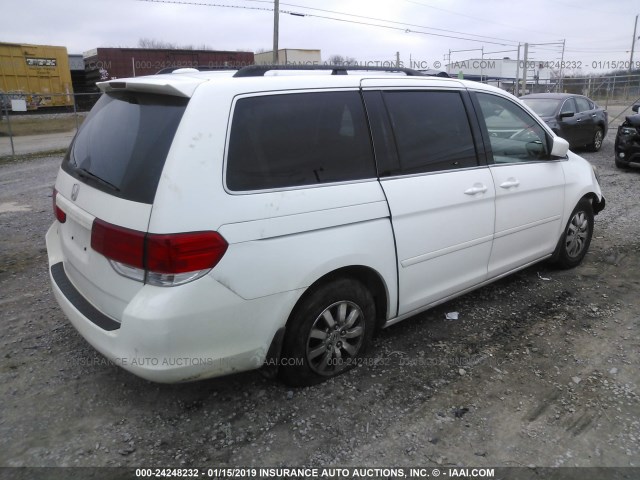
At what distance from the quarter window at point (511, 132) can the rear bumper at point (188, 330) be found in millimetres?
2203

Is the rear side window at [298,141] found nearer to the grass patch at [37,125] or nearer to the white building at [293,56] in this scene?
the grass patch at [37,125]

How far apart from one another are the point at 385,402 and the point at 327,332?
0.53 m

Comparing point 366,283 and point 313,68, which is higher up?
point 313,68

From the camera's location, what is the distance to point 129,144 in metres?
2.56

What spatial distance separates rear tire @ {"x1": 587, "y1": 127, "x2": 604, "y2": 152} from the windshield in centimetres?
182

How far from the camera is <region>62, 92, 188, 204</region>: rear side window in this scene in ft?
7.78

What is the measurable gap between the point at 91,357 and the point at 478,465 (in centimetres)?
247

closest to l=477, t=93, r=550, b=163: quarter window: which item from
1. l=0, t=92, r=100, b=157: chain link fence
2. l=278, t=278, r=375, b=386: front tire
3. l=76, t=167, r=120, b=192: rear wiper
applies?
l=278, t=278, r=375, b=386: front tire

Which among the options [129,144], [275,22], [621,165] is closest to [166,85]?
[129,144]

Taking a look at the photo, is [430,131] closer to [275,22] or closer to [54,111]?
[275,22]

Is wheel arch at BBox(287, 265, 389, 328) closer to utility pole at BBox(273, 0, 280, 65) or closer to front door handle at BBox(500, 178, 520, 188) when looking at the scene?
front door handle at BBox(500, 178, 520, 188)

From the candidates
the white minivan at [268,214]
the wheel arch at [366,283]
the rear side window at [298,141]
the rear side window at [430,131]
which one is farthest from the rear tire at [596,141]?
the rear side window at [298,141]

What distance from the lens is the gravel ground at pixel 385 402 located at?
8.21 feet

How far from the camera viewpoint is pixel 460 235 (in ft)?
11.4
